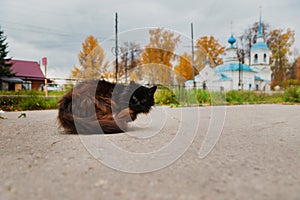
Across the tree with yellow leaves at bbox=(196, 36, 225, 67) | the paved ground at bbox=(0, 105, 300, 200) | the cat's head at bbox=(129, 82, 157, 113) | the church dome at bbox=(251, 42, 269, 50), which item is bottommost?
the paved ground at bbox=(0, 105, 300, 200)

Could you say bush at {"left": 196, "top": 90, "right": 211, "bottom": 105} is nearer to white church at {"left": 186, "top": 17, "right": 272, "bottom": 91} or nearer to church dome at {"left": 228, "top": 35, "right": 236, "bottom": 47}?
white church at {"left": 186, "top": 17, "right": 272, "bottom": 91}

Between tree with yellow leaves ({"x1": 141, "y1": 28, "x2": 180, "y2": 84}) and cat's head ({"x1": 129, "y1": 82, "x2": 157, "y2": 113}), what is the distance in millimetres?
1511

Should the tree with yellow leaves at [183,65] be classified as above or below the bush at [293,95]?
above

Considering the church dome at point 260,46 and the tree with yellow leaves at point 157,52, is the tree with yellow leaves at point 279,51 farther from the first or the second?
the tree with yellow leaves at point 157,52

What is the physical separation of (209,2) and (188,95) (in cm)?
383

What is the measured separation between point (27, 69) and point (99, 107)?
1085 inches

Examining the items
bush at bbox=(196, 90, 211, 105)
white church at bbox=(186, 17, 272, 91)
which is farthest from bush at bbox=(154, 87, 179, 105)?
white church at bbox=(186, 17, 272, 91)

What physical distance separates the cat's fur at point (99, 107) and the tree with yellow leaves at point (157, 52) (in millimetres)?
1708

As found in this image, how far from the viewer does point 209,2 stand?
7.48 m

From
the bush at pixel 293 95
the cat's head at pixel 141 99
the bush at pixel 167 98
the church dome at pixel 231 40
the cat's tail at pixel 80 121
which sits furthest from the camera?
the church dome at pixel 231 40

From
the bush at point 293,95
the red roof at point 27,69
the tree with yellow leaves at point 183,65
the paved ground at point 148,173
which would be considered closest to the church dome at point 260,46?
the bush at point 293,95

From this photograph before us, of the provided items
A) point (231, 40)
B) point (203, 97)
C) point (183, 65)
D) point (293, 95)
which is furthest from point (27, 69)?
point (293, 95)

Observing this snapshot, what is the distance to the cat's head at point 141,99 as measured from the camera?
9.05ft

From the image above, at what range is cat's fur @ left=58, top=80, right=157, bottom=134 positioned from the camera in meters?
2.38
